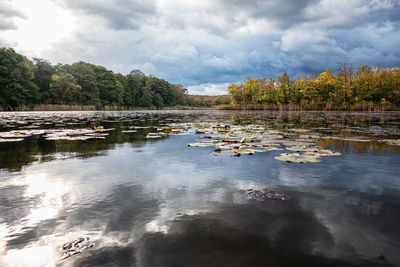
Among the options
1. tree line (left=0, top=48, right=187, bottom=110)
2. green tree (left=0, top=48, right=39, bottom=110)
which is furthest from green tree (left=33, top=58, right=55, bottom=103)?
green tree (left=0, top=48, right=39, bottom=110)

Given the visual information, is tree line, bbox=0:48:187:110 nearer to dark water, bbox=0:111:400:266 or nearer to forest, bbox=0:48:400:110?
forest, bbox=0:48:400:110

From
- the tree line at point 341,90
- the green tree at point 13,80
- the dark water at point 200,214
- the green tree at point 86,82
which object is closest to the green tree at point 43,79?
the green tree at point 13,80

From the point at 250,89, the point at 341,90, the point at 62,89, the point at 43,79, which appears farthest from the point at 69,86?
the point at 341,90

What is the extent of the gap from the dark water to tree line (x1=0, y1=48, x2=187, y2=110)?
5425 cm

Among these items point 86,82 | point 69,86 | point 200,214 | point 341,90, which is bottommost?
point 200,214

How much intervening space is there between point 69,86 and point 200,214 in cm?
6142

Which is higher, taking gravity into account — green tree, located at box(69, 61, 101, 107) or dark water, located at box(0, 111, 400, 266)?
green tree, located at box(69, 61, 101, 107)

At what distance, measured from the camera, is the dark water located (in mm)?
1376

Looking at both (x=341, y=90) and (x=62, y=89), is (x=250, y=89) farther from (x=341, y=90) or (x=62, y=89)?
(x=62, y=89)

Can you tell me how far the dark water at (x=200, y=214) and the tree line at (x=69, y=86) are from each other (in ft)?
178

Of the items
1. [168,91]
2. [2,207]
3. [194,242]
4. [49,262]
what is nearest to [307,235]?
[194,242]

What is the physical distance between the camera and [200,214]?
6.27ft

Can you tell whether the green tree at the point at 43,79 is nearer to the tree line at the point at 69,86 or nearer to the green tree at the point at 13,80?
the tree line at the point at 69,86

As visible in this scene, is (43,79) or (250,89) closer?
(250,89)
